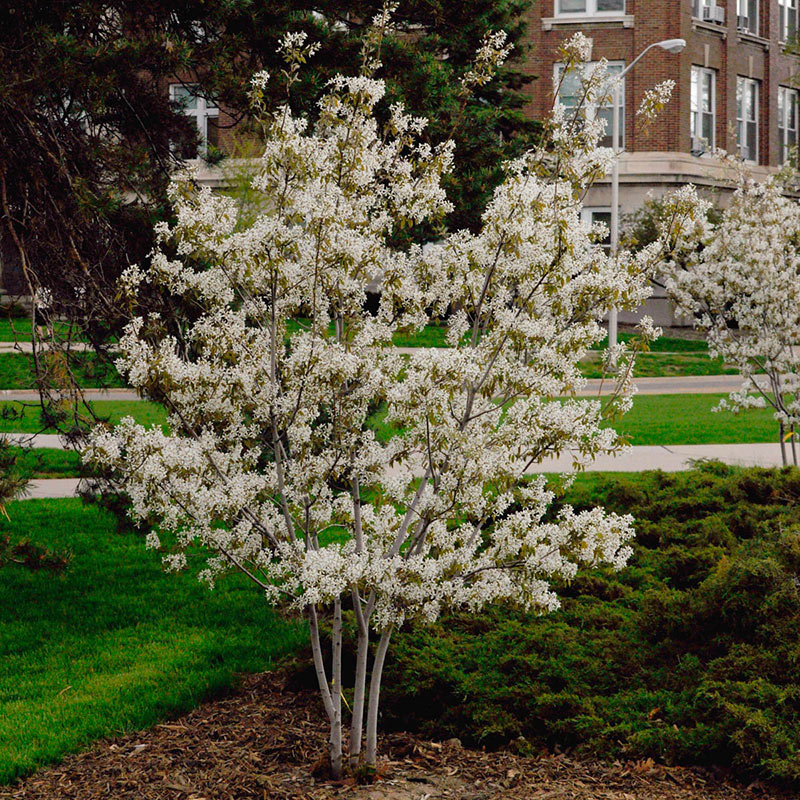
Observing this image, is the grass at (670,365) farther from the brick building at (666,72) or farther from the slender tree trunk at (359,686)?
the slender tree trunk at (359,686)

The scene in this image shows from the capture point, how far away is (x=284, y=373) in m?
4.18

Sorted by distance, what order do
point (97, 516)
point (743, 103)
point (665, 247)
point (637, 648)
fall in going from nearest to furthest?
point (665, 247) < point (637, 648) < point (97, 516) < point (743, 103)

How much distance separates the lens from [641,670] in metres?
5.12

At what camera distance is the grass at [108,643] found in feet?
16.5

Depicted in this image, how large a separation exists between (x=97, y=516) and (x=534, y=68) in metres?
25.3

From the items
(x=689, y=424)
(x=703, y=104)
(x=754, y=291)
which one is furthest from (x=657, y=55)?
(x=754, y=291)

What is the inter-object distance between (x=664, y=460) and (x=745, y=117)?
82.6 ft

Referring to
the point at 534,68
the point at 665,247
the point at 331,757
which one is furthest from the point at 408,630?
the point at 534,68

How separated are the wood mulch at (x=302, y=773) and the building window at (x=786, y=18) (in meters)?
34.1

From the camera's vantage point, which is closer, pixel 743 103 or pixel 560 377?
pixel 560 377

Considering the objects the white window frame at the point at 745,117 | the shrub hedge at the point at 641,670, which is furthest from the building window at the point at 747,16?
the shrub hedge at the point at 641,670

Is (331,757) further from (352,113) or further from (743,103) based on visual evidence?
(743,103)

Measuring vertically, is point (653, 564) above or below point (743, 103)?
below

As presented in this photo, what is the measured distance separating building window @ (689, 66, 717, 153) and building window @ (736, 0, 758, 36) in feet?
6.88
